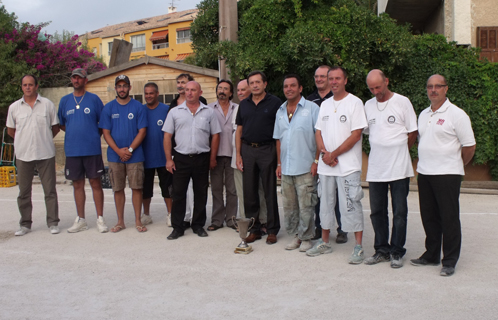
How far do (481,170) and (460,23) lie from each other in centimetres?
406

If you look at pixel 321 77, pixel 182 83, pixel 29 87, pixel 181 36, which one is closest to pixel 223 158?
pixel 182 83

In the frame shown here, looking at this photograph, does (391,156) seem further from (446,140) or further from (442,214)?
(442,214)

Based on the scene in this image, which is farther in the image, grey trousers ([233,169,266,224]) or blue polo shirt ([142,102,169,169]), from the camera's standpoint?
blue polo shirt ([142,102,169,169])

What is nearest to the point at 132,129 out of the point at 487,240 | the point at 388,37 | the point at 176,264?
the point at 176,264

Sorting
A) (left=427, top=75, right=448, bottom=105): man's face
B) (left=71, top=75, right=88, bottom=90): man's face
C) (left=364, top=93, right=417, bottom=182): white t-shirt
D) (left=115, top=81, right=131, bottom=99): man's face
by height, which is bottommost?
(left=364, top=93, right=417, bottom=182): white t-shirt

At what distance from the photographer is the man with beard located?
24.6 ft

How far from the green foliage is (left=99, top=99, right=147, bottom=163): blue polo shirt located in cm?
470

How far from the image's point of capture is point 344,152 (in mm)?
5672

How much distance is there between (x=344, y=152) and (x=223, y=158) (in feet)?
7.82

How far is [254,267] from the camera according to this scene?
18.1ft

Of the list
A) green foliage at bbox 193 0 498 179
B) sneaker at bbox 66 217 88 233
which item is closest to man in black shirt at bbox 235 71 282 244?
sneaker at bbox 66 217 88 233

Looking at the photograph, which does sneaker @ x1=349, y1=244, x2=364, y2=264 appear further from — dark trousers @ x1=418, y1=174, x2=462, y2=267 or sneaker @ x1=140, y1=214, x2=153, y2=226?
sneaker @ x1=140, y1=214, x2=153, y2=226

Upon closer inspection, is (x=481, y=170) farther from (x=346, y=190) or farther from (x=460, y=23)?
(x=346, y=190)

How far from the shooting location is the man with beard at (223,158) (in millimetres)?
7484
